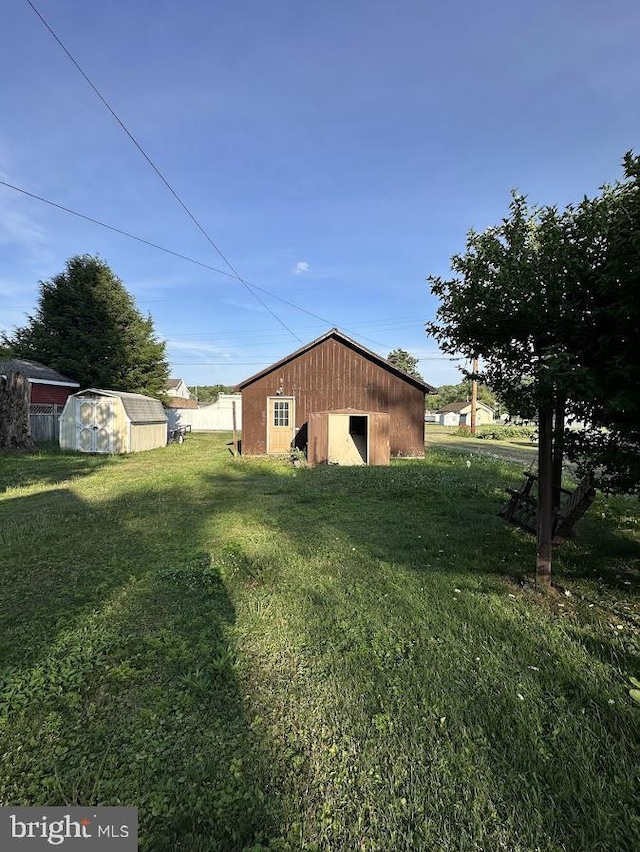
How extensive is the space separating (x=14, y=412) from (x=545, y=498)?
1757cm

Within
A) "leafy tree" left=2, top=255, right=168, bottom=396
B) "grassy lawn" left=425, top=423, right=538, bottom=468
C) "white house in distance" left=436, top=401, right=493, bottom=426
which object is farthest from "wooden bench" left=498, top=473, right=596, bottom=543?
"white house in distance" left=436, top=401, right=493, bottom=426

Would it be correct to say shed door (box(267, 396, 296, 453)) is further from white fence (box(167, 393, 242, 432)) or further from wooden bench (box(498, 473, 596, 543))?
white fence (box(167, 393, 242, 432))

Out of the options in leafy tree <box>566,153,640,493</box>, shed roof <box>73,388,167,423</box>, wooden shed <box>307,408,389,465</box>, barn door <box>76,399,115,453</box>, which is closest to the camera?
leafy tree <box>566,153,640,493</box>

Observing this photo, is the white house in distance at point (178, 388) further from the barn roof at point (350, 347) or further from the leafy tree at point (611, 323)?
the leafy tree at point (611, 323)

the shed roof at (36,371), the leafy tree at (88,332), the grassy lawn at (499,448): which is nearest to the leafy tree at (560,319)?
the grassy lawn at (499,448)

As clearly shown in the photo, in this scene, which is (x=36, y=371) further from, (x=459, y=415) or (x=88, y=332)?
(x=459, y=415)

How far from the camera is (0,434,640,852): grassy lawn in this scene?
1744 millimetres

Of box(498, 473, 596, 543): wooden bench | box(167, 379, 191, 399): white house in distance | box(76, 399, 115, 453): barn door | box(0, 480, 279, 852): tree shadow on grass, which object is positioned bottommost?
box(0, 480, 279, 852): tree shadow on grass

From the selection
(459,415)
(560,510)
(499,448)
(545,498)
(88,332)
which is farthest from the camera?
(459,415)

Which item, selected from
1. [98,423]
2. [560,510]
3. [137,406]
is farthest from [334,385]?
[560,510]

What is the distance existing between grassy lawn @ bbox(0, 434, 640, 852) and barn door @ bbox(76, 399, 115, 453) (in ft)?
36.7

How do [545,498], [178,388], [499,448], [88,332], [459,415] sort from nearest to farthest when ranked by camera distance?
[545,498], [499,448], [88,332], [178,388], [459,415]

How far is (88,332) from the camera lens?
2486 centimetres

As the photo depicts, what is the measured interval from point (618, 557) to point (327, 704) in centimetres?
423
